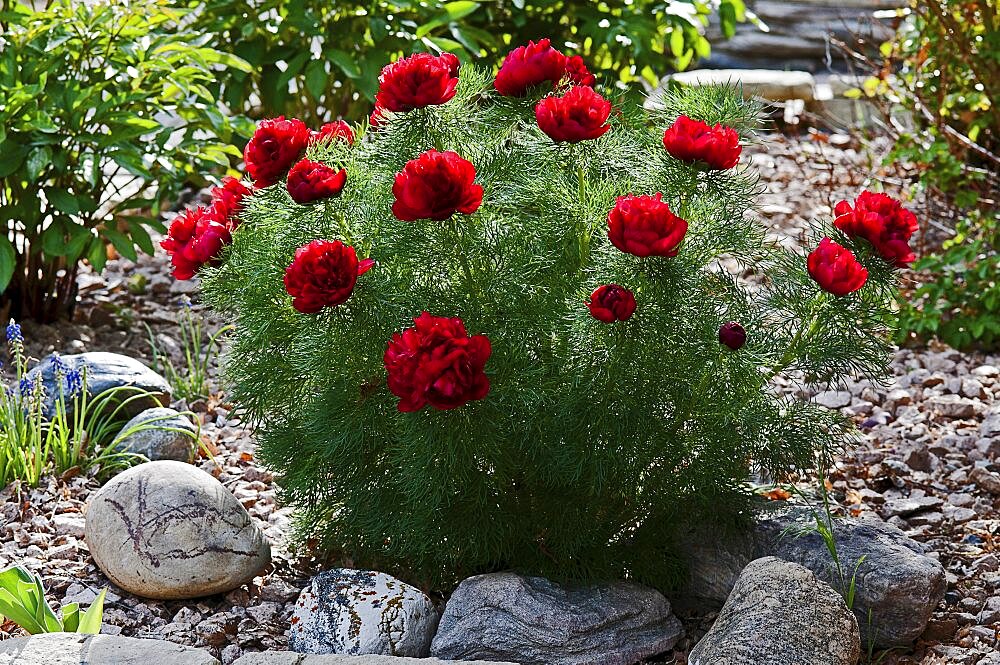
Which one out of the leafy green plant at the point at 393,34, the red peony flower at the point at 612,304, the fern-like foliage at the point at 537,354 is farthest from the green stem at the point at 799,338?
the leafy green plant at the point at 393,34

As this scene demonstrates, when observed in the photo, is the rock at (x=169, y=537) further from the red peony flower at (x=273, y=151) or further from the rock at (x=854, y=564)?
the rock at (x=854, y=564)


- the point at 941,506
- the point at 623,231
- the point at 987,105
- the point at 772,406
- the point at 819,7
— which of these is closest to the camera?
the point at 623,231

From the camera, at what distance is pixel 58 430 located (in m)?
3.04

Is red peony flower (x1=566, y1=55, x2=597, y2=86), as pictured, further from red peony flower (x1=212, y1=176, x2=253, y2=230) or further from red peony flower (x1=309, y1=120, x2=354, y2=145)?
red peony flower (x1=212, y1=176, x2=253, y2=230)

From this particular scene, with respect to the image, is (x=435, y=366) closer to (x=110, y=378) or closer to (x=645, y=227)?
(x=645, y=227)

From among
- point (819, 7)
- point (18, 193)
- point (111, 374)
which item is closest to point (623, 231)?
point (111, 374)

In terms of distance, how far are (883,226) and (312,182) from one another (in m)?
1.07

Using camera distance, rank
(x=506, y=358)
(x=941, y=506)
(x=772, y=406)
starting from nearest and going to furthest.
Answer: (x=506, y=358)
(x=772, y=406)
(x=941, y=506)

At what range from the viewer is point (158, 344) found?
387 centimetres

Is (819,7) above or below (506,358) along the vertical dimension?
below

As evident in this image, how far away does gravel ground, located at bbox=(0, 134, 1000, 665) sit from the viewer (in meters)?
2.40

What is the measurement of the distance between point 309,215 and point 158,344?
1907 millimetres

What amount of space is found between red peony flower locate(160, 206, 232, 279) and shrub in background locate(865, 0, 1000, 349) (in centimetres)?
246

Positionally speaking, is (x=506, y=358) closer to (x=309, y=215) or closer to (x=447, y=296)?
(x=447, y=296)
